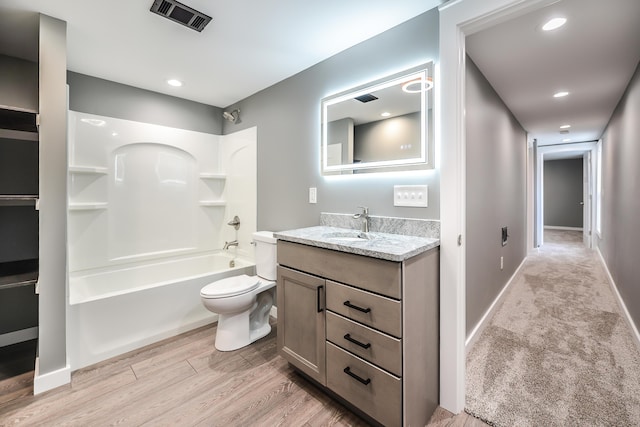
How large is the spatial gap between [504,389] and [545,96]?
2.85 metres

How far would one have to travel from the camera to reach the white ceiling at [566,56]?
1.67 metres

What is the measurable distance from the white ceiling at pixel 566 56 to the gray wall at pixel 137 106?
8.86 ft

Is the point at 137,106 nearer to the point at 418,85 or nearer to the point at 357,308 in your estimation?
the point at 418,85

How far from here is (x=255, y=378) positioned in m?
1.87

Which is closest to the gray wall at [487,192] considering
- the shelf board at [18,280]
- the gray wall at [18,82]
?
the shelf board at [18,280]

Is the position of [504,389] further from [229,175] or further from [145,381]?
[229,175]

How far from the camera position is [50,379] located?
5.80 ft

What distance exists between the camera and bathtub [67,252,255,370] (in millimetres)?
1995

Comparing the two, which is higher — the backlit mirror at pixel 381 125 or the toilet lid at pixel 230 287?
the backlit mirror at pixel 381 125

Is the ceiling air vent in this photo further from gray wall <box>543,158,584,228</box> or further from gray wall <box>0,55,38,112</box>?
gray wall <box>543,158,584,228</box>

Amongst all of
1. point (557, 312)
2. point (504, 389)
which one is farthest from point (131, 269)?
point (557, 312)

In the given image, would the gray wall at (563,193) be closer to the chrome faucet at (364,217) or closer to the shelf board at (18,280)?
the chrome faucet at (364,217)

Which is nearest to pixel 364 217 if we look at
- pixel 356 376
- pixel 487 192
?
pixel 356 376

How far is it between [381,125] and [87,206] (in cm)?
258
